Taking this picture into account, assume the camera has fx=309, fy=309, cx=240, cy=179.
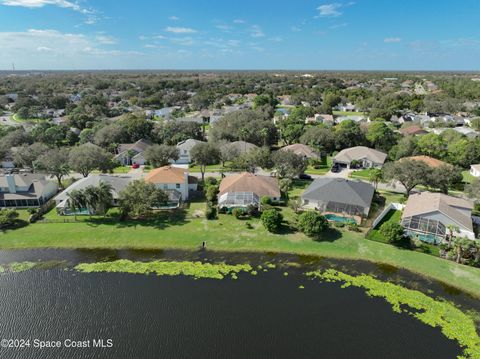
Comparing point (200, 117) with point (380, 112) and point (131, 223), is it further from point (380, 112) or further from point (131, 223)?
point (131, 223)

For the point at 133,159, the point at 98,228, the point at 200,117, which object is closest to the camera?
the point at 98,228

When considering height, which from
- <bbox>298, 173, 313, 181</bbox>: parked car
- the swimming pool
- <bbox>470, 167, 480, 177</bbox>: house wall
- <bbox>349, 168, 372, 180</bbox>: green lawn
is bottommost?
the swimming pool

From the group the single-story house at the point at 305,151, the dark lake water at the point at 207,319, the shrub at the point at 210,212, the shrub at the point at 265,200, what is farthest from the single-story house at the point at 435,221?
the single-story house at the point at 305,151

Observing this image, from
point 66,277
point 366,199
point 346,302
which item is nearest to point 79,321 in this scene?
point 66,277

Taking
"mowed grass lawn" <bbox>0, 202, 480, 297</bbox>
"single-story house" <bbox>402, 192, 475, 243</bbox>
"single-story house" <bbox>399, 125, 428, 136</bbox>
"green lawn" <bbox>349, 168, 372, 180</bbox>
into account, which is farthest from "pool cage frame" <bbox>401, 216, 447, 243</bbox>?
"single-story house" <bbox>399, 125, 428, 136</bbox>

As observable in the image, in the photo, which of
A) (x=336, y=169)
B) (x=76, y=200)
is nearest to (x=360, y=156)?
(x=336, y=169)

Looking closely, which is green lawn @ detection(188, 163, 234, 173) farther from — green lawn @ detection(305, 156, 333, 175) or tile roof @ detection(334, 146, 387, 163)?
tile roof @ detection(334, 146, 387, 163)
